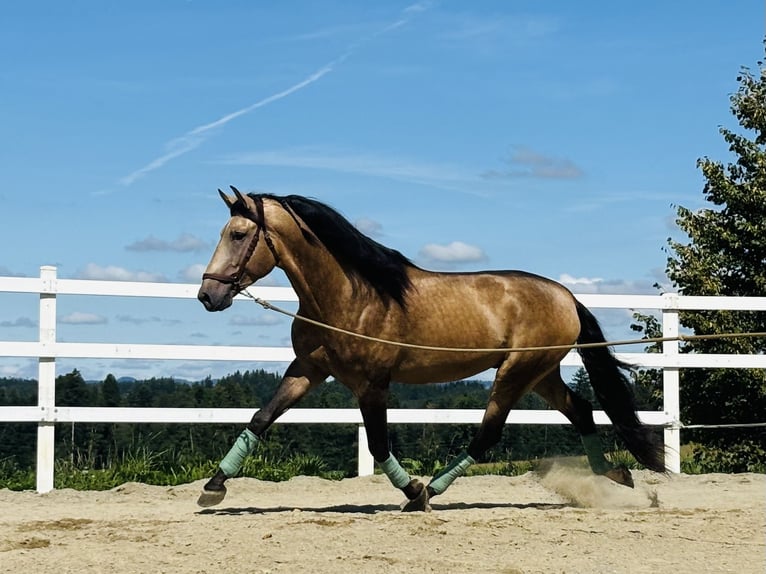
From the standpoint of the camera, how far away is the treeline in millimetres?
9531

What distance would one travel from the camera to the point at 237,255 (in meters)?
6.27

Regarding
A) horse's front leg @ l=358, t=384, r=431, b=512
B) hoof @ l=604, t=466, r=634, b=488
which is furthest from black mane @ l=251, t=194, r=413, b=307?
hoof @ l=604, t=466, r=634, b=488

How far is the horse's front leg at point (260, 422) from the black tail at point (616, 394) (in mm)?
2050

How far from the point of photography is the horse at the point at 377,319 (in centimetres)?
639

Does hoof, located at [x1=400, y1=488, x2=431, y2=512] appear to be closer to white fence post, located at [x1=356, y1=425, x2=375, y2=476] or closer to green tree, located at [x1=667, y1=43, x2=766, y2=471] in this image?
white fence post, located at [x1=356, y1=425, x2=375, y2=476]

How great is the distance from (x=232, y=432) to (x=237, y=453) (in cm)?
502

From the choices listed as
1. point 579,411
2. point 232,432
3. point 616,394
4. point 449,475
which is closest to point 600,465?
point 579,411

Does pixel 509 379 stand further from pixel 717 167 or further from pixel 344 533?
pixel 717 167

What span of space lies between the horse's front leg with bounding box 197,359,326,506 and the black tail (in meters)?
2.05

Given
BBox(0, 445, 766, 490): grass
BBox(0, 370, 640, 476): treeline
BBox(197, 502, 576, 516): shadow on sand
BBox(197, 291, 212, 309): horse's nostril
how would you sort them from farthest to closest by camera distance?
BBox(0, 370, 640, 476): treeline → BBox(0, 445, 766, 490): grass → BBox(197, 502, 576, 516): shadow on sand → BBox(197, 291, 212, 309): horse's nostril

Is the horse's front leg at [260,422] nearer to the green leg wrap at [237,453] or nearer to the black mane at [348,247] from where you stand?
the green leg wrap at [237,453]

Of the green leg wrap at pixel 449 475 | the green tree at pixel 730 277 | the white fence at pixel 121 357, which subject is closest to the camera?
the green leg wrap at pixel 449 475

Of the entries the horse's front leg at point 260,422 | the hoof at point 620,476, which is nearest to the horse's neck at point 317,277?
the horse's front leg at point 260,422

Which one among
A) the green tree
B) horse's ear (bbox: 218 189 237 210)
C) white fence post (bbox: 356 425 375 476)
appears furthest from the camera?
the green tree
